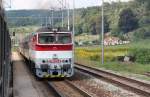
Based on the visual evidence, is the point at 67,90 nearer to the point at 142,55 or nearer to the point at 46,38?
the point at 46,38

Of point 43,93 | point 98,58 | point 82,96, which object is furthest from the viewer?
point 98,58

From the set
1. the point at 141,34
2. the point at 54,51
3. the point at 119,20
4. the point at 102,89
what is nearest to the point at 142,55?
the point at 54,51

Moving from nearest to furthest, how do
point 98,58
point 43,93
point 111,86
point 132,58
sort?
1. point 43,93
2. point 111,86
3. point 132,58
4. point 98,58

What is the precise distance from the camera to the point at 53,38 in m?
25.5

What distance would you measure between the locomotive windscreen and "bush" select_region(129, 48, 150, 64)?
20.6 meters

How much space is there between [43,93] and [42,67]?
507 cm

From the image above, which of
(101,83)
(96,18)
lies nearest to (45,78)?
(101,83)

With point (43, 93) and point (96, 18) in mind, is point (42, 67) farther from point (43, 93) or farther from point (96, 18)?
point (96, 18)

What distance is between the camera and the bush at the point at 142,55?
149ft

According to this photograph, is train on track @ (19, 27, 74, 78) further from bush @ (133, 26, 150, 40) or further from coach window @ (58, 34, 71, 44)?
bush @ (133, 26, 150, 40)

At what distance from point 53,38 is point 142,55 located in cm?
2276

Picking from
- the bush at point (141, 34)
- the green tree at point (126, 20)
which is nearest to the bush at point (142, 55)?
the bush at point (141, 34)

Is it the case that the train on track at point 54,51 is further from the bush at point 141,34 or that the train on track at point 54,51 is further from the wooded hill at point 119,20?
the wooded hill at point 119,20

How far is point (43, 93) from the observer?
20453mm
